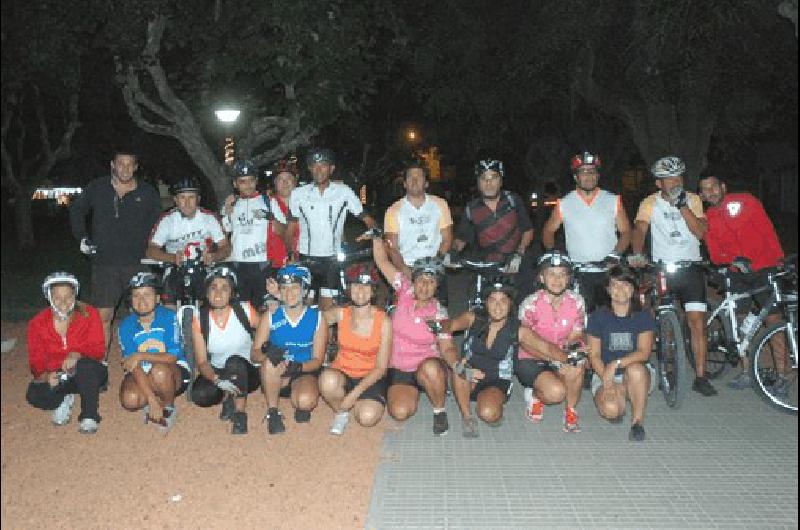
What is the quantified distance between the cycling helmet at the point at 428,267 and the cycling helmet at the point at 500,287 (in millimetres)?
426

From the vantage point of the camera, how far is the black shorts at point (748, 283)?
23.5 feet

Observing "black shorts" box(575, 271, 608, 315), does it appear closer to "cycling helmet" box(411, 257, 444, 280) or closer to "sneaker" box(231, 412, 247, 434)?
"cycling helmet" box(411, 257, 444, 280)

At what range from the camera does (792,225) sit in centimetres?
4138

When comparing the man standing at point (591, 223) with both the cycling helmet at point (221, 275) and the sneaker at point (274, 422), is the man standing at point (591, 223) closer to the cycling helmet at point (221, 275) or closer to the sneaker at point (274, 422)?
the sneaker at point (274, 422)

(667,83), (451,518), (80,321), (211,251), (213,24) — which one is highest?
(213,24)

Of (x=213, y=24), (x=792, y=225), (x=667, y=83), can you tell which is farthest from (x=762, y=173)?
(x=213, y=24)

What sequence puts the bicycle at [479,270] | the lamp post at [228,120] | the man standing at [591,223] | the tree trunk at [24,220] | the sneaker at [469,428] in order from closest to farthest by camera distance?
1. the sneaker at [469,428]
2. the bicycle at [479,270]
3. the man standing at [591,223]
4. the lamp post at [228,120]
5. the tree trunk at [24,220]

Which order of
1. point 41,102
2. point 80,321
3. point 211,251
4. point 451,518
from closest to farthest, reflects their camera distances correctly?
point 451,518, point 80,321, point 211,251, point 41,102


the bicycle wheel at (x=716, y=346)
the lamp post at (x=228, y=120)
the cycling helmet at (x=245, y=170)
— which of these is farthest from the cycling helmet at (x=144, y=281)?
the lamp post at (x=228, y=120)

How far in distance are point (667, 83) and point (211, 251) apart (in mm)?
11153

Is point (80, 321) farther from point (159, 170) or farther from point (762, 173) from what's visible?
point (762, 173)

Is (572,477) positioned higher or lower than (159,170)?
lower

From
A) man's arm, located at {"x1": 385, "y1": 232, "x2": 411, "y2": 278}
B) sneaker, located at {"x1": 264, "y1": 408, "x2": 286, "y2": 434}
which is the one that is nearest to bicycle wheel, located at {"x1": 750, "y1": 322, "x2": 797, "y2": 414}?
man's arm, located at {"x1": 385, "y1": 232, "x2": 411, "y2": 278}

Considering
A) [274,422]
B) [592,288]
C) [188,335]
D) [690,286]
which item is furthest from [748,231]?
[188,335]
